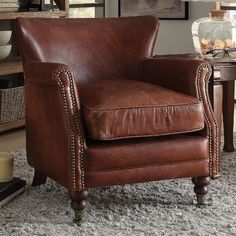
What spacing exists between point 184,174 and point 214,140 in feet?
0.69

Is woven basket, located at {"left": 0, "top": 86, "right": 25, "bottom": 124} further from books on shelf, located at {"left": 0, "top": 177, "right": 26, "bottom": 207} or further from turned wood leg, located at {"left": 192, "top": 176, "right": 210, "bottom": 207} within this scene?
turned wood leg, located at {"left": 192, "top": 176, "right": 210, "bottom": 207}

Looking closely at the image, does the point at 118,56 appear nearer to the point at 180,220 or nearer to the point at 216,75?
the point at 216,75

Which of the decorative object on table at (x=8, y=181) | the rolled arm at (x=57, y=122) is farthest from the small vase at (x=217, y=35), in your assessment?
the decorative object on table at (x=8, y=181)

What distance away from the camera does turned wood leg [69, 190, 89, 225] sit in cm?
252

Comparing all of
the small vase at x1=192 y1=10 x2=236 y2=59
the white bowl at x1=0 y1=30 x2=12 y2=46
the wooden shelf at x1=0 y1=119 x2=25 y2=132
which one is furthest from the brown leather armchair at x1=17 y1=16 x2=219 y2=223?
the white bowl at x1=0 y1=30 x2=12 y2=46

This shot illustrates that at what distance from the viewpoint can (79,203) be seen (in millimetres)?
2533

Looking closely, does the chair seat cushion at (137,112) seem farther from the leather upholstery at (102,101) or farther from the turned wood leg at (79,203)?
the turned wood leg at (79,203)

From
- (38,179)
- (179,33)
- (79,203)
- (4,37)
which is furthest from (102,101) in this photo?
(179,33)

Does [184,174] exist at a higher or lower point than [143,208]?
higher

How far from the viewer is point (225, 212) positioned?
2684 millimetres

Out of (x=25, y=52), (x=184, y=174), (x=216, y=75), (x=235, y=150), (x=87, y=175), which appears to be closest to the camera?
(x=87, y=175)

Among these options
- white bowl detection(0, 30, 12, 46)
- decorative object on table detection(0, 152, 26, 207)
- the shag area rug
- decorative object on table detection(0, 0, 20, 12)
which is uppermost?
decorative object on table detection(0, 0, 20, 12)

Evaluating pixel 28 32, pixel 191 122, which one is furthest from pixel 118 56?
pixel 191 122

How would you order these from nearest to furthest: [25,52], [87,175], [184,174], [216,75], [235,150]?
[87,175] < [184,174] < [25,52] < [216,75] < [235,150]
